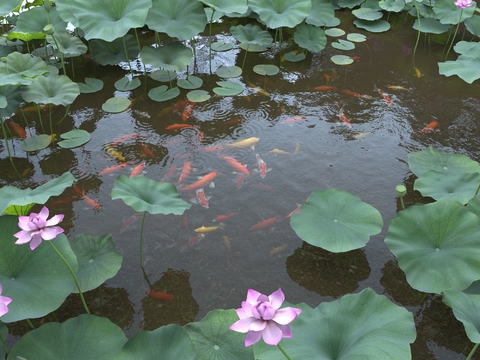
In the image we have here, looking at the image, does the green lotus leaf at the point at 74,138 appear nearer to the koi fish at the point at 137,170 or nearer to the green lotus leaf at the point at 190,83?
the koi fish at the point at 137,170

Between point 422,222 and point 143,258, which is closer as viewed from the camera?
point 422,222

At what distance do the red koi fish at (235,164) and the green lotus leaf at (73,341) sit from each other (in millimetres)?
1653

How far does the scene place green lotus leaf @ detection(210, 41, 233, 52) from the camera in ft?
16.7

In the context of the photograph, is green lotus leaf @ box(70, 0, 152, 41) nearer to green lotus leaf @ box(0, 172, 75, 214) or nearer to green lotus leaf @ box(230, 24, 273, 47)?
green lotus leaf @ box(230, 24, 273, 47)

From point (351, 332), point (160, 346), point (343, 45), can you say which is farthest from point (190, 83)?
point (351, 332)

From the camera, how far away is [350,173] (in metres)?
3.54

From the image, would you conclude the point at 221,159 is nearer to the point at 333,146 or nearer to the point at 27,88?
the point at 333,146

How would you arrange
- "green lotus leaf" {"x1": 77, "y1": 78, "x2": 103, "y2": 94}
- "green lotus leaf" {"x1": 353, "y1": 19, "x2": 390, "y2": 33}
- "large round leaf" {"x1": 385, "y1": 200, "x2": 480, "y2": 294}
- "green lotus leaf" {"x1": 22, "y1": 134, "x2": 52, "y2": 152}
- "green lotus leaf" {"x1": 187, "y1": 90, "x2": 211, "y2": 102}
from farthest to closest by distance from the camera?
1. "green lotus leaf" {"x1": 353, "y1": 19, "x2": 390, "y2": 33}
2. "green lotus leaf" {"x1": 77, "y1": 78, "x2": 103, "y2": 94}
3. "green lotus leaf" {"x1": 187, "y1": 90, "x2": 211, "y2": 102}
4. "green lotus leaf" {"x1": 22, "y1": 134, "x2": 52, "y2": 152}
5. "large round leaf" {"x1": 385, "y1": 200, "x2": 480, "y2": 294}

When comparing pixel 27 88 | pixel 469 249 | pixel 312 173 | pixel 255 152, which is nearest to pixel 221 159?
pixel 255 152

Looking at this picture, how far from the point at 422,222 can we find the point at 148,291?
4.98 feet

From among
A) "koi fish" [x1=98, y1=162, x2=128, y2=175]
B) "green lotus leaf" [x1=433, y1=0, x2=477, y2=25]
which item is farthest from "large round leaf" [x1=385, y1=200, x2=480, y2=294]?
"green lotus leaf" [x1=433, y1=0, x2=477, y2=25]

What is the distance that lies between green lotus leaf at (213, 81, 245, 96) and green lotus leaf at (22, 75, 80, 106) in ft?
4.02

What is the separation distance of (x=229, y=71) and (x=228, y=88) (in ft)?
1.18

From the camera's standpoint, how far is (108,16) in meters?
4.17
